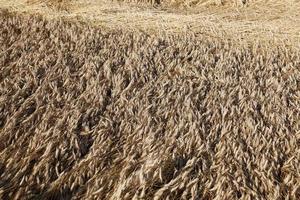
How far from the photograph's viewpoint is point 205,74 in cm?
421

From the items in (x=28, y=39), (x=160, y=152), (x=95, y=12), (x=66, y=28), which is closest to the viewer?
(x=160, y=152)

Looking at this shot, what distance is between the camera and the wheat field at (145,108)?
9.33 feet

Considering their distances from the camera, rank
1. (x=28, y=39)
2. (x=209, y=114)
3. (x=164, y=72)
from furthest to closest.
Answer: (x=28, y=39) < (x=164, y=72) < (x=209, y=114)

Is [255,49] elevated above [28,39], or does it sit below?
below

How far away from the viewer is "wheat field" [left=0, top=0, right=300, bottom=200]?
2844mm

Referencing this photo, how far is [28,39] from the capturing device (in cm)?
464

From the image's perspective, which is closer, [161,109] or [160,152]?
[160,152]

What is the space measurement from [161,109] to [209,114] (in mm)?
369

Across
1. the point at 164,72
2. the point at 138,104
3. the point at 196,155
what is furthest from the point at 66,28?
the point at 196,155

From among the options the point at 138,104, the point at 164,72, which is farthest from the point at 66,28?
the point at 138,104

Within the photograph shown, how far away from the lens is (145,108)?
3.52 m

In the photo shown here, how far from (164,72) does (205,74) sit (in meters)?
0.37

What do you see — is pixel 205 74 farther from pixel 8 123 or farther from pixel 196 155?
pixel 8 123

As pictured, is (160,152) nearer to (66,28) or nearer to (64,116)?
(64,116)
